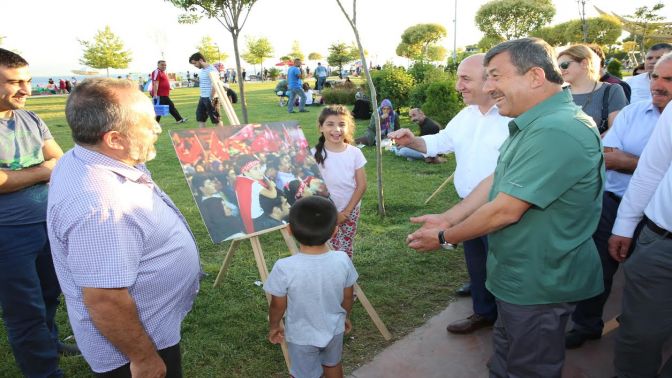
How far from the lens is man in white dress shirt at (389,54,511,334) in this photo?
9.52 feet

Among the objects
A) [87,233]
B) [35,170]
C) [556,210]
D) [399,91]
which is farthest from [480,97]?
[399,91]

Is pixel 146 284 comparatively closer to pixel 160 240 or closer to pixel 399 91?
pixel 160 240

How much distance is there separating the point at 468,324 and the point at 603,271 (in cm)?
103

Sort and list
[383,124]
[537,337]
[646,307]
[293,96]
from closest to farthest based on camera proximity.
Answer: [537,337]
[646,307]
[383,124]
[293,96]

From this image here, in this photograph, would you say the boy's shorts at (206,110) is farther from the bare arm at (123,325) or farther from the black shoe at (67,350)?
the bare arm at (123,325)

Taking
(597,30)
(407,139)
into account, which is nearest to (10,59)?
(407,139)

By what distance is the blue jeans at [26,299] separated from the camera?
2428 mm

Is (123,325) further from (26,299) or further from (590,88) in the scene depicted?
(590,88)

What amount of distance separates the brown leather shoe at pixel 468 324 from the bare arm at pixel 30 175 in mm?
2941

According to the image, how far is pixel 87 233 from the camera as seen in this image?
4.64ft

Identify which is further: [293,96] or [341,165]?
[293,96]

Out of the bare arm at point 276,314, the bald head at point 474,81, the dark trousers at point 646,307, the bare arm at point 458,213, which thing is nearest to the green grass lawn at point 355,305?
the bare arm at point 276,314

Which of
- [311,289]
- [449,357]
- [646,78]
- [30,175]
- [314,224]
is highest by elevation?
[646,78]

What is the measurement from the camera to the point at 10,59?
7.84 feet
